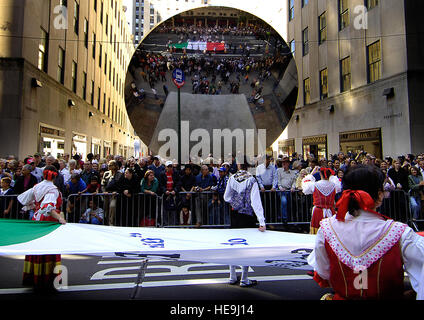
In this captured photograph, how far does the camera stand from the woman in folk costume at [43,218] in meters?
4.13

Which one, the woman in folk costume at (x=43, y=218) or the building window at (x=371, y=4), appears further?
the building window at (x=371, y=4)

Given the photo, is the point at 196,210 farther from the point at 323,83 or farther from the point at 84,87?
the point at 84,87

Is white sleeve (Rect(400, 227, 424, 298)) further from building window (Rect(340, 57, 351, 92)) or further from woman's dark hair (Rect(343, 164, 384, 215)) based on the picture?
building window (Rect(340, 57, 351, 92))

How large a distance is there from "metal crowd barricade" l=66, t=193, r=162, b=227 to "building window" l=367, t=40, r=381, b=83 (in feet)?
46.6

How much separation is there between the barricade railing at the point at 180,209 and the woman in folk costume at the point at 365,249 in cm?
500

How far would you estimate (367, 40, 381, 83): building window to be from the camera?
1493 centimetres

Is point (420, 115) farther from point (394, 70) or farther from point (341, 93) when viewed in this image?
point (341, 93)

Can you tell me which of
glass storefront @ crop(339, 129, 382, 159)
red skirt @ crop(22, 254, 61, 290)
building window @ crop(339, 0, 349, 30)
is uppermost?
building window @ crop(339, 0, 349, 30)

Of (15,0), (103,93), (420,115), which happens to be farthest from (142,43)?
(103,93)

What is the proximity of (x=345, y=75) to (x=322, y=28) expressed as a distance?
4.55 m

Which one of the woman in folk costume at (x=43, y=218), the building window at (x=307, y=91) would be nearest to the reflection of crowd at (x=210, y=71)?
the woman in folk costume at (x=43, y=218)

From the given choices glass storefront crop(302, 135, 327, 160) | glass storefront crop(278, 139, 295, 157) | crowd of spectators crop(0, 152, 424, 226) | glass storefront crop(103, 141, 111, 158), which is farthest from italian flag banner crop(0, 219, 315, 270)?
glass storefront crop(103, 141, 111, 158)

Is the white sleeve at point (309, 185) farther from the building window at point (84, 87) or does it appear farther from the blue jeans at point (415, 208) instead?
the building window at point (84, 87)

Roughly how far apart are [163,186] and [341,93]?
1498 centimetres
